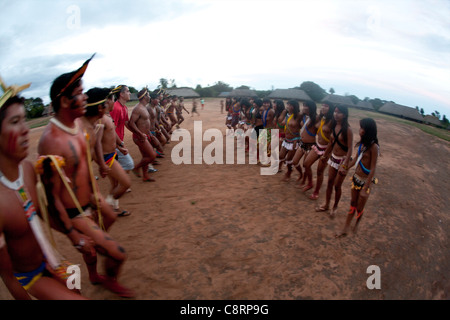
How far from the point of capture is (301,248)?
13.2ft

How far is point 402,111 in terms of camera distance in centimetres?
3472

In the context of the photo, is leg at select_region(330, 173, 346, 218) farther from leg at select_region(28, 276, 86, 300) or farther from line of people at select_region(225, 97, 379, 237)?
leg at select_region(28, 276, 86, 300)

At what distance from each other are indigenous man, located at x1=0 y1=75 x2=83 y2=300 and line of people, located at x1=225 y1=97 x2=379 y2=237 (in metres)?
4.17

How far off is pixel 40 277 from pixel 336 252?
3.86 metres

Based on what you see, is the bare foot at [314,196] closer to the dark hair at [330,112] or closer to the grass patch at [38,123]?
the dark hair at [330,112]

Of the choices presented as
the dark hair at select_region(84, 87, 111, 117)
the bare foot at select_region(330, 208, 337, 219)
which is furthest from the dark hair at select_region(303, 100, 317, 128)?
the dark hair at select_region(84, 87, 111, 117)

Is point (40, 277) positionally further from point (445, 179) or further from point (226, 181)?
point (445, 179)

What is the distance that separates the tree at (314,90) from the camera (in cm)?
4759

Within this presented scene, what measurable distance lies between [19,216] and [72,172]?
0.70m

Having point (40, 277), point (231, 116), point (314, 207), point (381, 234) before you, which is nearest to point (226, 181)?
point (314, 207)

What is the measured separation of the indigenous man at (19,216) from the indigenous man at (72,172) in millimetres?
233

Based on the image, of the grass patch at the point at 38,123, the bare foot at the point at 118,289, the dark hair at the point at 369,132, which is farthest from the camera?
the grass patch at the point at 38,123

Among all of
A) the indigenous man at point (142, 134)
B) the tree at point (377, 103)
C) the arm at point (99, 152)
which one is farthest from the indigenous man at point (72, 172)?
the tree at point (377, 103)
